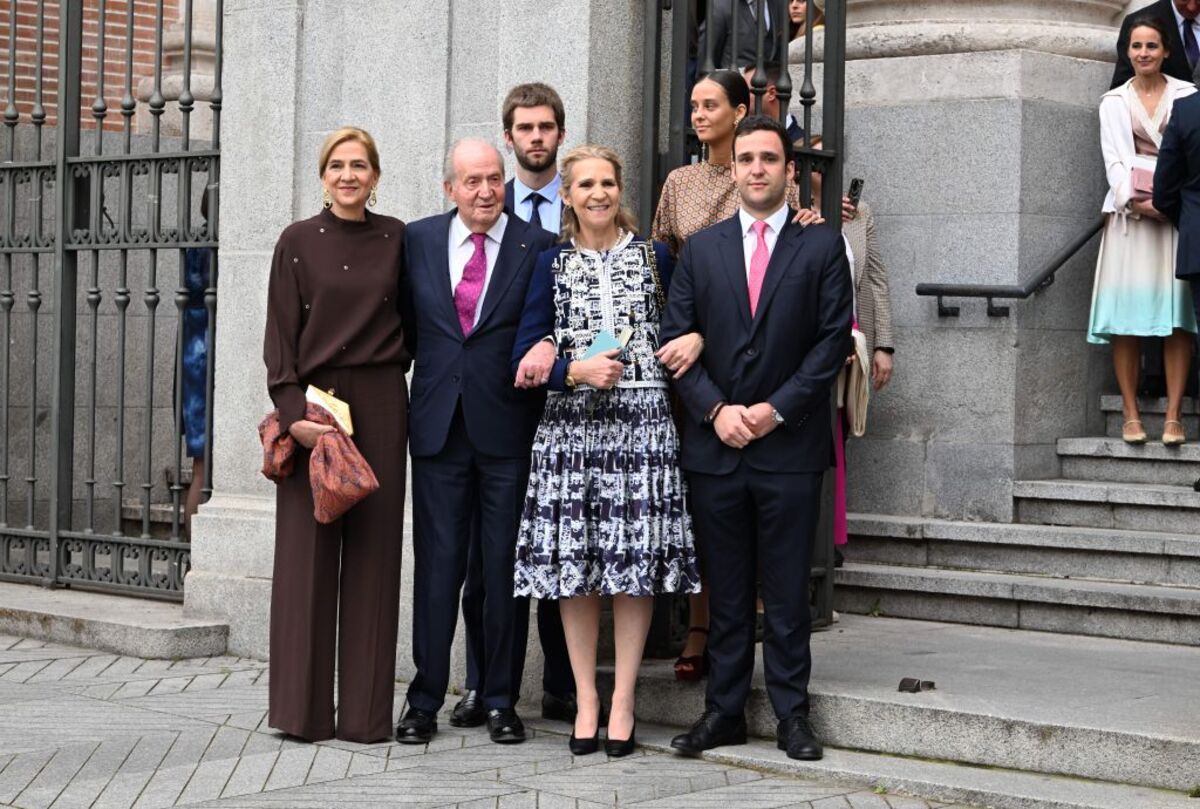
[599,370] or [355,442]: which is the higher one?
[599,370]

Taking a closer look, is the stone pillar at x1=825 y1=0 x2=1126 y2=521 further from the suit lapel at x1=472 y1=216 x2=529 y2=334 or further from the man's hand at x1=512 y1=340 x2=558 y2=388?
the man's hand at x1=512 y1=340 x2=558 y2=388

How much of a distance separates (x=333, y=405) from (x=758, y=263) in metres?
1.55

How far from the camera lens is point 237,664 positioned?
29.3 ft

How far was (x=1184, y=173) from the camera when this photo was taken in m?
9.27

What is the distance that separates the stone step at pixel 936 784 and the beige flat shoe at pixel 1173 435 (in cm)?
318

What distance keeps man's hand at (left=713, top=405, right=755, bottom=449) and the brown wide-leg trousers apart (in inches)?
48.6

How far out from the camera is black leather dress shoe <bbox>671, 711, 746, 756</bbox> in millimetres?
6938

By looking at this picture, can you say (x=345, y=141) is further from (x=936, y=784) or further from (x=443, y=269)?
(x=936, y=784)

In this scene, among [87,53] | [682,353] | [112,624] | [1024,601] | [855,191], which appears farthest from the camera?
[87,53]

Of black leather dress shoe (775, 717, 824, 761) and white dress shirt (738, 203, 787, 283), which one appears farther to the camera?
white dress shirt (738, 203, 787, 283)

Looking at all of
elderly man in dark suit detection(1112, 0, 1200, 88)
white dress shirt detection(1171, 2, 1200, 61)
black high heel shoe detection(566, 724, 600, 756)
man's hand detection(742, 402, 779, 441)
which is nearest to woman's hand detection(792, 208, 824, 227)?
man's hand detection(742, 402, 779, 441)

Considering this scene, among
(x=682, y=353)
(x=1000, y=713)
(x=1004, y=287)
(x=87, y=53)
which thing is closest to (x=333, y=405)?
(x=682, y=353)

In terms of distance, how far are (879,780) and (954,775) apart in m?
0.23

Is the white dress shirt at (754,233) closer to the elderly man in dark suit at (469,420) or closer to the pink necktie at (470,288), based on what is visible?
the elderly man in dark suit at (469,420)
